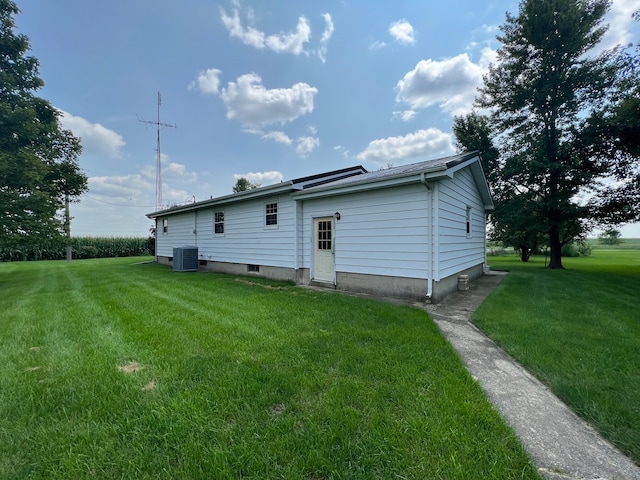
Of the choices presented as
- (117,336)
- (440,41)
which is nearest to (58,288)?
(117,336)

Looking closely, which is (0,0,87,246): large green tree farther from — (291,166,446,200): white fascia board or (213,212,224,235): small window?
(291,166,446,200): white fascia board

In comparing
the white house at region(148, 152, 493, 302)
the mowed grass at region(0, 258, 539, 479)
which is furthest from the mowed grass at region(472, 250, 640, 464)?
the white house at region(148, 152, 493, 302)

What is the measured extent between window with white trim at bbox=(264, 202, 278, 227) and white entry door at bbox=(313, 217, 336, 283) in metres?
1.58

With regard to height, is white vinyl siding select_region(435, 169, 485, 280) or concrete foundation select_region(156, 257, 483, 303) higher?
white vinyl siding select_region(435, 169, 485, 280)

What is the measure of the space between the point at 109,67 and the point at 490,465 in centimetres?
1482

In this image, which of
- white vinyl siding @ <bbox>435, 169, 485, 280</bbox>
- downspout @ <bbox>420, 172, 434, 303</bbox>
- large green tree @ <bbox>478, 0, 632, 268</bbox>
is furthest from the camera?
large green tree @ <bbox>478, 0, 632, 268</bbox>

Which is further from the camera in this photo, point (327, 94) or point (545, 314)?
point (327, 94)

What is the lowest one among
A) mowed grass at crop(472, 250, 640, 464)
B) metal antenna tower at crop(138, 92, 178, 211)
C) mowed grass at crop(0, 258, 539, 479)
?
mowed grass at crop(472, 250, 640, 464)

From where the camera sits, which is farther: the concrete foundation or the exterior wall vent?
the exterior wall vent

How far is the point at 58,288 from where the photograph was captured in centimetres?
778

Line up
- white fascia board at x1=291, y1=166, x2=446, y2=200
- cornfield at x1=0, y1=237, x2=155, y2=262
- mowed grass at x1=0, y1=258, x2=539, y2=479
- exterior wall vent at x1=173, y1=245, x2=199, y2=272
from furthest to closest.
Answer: cornfield at x1=0, y1=237, x2=155, y2=262
exterior wall vent at x1=173, y1=245, x2=199, y2=272
white fascia board at x1=291, y1=166, x2=446, y2=200
mowed grass at x1=0, y1=258, x2=539, y2=479

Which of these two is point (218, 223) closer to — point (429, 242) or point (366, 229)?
point (366, 229)

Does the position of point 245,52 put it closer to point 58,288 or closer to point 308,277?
point 308,277

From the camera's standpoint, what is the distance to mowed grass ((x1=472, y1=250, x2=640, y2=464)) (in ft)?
7.40
